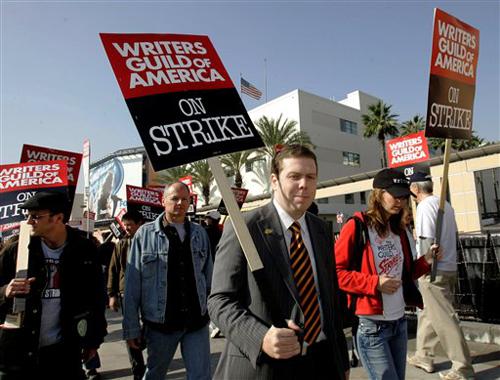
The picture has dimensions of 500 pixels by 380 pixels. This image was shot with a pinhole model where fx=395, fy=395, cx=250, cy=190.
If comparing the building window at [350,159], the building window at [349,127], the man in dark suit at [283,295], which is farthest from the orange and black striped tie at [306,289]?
the building window at [349,127]

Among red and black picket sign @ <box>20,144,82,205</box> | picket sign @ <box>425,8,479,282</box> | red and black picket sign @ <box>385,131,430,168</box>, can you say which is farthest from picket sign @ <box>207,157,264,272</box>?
red and black picket sign @ <box>385,131,430,168</box>

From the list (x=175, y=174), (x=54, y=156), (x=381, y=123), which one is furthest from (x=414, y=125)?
(x=54, y=156)

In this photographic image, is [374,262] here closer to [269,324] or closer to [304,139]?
[269,324]

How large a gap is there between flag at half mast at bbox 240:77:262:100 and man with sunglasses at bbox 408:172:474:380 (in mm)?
32027

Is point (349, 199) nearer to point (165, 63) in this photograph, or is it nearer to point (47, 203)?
point (47, 203)

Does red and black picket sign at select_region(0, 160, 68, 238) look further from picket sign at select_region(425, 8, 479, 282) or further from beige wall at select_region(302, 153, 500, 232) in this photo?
beige wall at select_region(302, 153, 500, 232)

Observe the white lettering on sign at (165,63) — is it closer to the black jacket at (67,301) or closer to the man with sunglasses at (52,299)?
the man with sunglasses at (52,299)

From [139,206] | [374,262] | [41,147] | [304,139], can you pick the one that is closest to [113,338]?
[139,206]

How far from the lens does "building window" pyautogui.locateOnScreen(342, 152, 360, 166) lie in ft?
137

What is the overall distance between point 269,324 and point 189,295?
1.80 metres

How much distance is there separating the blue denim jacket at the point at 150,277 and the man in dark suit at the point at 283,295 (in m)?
1.55

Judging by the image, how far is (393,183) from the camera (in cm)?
308

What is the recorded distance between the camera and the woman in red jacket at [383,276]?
2.82 meters

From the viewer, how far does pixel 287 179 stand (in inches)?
82.2
